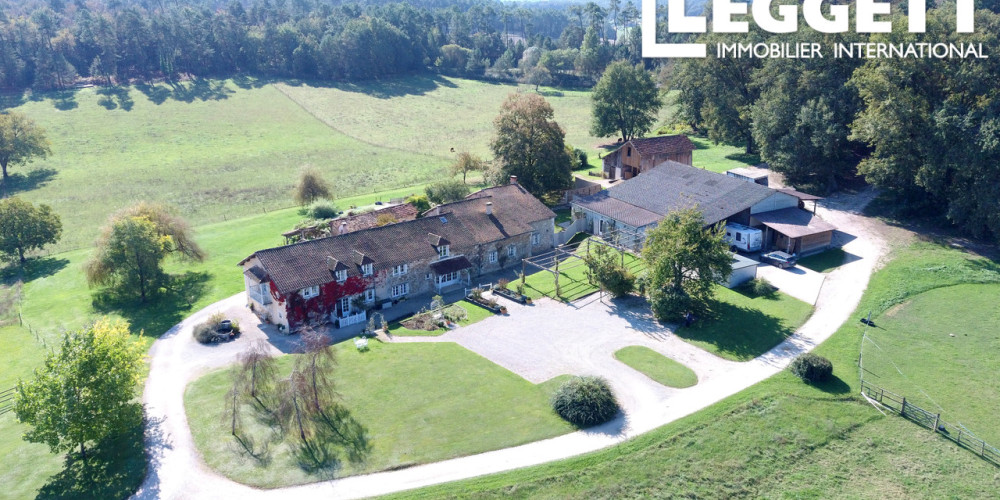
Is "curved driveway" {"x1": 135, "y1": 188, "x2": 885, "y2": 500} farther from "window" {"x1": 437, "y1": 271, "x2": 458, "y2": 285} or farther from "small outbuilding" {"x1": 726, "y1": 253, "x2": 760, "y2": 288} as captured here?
"window" {"x1": 437, "y1": 271, "x2": 458, "y2": 285}

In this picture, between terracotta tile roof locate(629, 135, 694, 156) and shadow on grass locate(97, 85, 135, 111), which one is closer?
terracotta tile roof locate(629, 135, 694, 156)

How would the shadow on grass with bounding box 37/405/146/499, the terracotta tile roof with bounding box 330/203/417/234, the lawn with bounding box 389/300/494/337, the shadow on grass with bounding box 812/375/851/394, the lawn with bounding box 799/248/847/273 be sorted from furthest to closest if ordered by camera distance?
1. the terracotta tile roof with bounding box 330/203/417/234
2. the lawn with bounding box 799/248/847/273
3. the lawn with bounding box 389/300/494/337
4. the shadow on grass with bounding box 812/375/851/394
5. the shadow on grass with bounding box 37/405/146/499

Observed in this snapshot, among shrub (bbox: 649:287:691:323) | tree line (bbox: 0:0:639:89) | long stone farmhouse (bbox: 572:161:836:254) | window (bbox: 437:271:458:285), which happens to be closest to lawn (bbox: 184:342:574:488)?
window (bbox: 437:271:458:285)

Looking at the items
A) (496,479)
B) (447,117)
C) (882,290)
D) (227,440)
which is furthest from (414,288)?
(447,117)

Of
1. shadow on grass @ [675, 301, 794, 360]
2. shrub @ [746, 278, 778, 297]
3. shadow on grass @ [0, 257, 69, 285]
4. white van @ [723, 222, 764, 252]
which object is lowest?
shadow on grass @ [675, 301, 794, 360]

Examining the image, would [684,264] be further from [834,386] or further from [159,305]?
[159,305]

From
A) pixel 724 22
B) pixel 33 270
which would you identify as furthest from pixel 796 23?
pixel 33 270

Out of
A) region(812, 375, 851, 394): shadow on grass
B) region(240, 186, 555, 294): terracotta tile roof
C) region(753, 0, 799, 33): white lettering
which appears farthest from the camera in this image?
region(753, 0, 799, 33): white lettering

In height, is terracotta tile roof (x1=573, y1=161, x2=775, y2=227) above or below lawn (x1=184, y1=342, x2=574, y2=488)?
above
